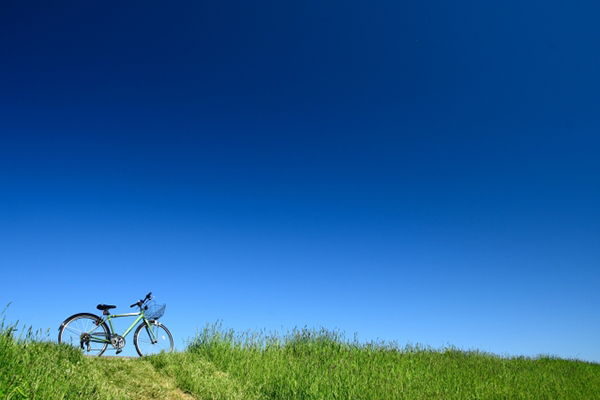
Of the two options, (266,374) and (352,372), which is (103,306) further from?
(352,372)

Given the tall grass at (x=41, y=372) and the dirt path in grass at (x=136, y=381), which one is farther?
the dirt path in grass at (x=136, y=381)

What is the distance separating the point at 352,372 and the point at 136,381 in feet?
15.9

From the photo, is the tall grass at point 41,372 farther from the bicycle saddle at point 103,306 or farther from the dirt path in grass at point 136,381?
the bicycle saddle at point 103,306

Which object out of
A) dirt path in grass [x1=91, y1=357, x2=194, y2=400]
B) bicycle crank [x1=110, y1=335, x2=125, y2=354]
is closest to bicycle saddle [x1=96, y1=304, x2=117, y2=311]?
bicycle crank [x1=110, y1=335, x2=125, y2=354]

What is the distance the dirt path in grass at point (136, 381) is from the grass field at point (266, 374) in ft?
0.07

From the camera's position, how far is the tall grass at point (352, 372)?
320 inches

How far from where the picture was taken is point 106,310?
1053 centimetres

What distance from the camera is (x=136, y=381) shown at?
26.6ft

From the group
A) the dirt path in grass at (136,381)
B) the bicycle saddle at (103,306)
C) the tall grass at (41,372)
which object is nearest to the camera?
the tall grass at (41,372)

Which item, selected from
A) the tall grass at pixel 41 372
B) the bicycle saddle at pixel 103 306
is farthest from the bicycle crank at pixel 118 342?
the tall grass at pixel 41 372

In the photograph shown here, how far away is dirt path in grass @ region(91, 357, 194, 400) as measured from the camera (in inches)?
298

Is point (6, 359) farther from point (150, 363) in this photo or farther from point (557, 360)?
point (557, 360)

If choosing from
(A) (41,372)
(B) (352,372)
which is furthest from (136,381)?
(B) (352,372)

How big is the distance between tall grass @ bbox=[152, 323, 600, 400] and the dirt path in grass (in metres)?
0.43
